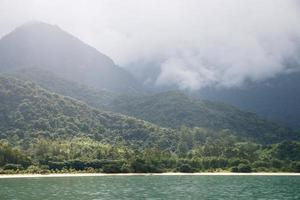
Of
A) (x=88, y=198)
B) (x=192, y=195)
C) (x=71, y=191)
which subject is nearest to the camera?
(x=88, y=198)

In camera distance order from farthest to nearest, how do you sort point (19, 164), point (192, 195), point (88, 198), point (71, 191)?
Answer: point (19, 164), point (71, 191), point (192, 195), point (88, 198)

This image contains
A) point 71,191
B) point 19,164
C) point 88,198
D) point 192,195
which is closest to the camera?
point 88,198

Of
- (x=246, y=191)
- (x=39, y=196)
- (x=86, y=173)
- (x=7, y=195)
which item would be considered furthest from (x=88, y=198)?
(x=86, y=173)

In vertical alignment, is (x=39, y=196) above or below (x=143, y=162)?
below

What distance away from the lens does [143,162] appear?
19475 cm

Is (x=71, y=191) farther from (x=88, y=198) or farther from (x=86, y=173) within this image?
(x=86, y=173)

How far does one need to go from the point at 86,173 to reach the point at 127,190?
7328cm

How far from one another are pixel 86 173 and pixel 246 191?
84.7 meters

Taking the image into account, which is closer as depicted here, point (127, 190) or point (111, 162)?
point (127, 190)

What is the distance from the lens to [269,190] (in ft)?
389

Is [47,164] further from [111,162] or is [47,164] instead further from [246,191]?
[246,191]

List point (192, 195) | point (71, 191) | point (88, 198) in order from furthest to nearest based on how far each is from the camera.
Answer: point (71, 191), point (192, 195), point (88, 198)

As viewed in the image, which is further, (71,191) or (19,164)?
(19,164)

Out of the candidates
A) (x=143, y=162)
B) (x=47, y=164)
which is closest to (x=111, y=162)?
(x=143, y=162)
